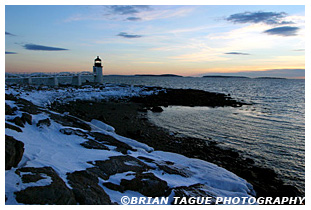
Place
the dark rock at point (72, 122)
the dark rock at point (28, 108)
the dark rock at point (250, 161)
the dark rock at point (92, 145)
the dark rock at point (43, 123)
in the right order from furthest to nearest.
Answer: the dark rock at point (250, 161)
the dark rock at point (72, 122)
the dark rock at point (28, 108)
the dark rock at point (43, 123)
the dark rock at point (92, 145)

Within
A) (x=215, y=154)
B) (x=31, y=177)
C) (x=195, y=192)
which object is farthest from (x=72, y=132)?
(x=215, y=154)

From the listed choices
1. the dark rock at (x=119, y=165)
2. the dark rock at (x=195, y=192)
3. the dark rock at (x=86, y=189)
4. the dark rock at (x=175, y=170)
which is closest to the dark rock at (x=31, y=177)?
the dark rock at (x=86, y=189)

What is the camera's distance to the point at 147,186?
18.1 feet

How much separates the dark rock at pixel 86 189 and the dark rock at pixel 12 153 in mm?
1302

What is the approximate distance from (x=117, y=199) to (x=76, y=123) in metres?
6.64

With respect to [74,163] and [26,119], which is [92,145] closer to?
[74,163]

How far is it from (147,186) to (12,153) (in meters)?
3.46

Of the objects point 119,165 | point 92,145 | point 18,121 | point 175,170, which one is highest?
point 18,121

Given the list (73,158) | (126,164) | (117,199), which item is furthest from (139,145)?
(117,199)

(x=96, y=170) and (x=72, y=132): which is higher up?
(x=72, y=132)

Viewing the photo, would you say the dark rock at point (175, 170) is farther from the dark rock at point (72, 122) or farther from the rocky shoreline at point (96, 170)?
the dark rock at point (72, 122)

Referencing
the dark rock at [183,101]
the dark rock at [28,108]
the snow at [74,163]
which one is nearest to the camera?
the snow at [74,163]

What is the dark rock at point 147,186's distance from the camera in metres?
5.41

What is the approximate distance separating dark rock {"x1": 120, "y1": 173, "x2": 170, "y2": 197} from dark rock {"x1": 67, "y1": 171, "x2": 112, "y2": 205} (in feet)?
2.54
